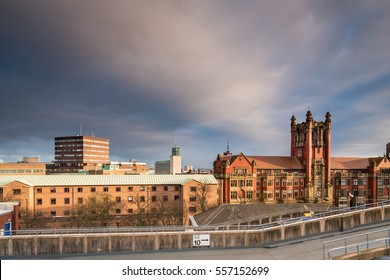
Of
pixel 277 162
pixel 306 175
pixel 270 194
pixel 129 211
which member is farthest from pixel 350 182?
pixel 129 211

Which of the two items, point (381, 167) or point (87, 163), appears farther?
point (87, 163)

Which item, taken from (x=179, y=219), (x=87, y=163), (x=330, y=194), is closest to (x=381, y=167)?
(x=330, y=194)

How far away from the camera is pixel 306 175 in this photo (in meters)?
70.4

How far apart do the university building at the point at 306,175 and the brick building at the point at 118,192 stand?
1015 cm

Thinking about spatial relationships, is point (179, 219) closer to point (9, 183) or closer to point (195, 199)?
point (195, 199)

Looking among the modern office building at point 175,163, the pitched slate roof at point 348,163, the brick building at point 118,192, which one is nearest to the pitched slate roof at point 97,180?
the brick building at point 118,192

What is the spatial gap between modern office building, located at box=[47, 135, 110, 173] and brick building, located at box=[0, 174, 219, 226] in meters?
89.6

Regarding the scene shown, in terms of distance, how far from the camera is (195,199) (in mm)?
58438

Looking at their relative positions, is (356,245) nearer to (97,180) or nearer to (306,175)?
(97,180)

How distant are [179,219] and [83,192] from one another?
73.5 ft

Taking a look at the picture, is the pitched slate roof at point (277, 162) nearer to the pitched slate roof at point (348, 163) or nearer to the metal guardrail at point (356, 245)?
the pitched slate roof at point (348, 163)

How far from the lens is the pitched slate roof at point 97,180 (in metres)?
55.1
